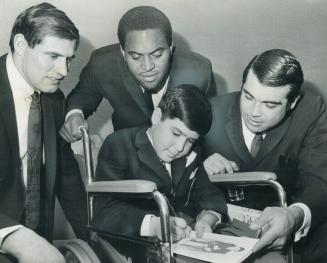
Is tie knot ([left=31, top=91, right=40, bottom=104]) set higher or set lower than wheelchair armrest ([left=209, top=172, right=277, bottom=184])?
higher

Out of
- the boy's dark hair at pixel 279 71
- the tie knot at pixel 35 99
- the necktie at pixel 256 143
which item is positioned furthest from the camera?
the necktie at pixel 256 143

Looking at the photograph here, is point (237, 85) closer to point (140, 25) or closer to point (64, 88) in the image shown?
point (140, 25)

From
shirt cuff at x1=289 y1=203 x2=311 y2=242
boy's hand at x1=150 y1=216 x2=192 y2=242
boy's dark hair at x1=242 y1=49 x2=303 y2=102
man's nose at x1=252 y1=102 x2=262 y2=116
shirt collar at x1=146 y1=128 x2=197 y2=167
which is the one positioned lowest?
shirt cuff at x1=289 y1=203 x2=311 y2=242

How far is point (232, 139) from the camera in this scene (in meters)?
1.59

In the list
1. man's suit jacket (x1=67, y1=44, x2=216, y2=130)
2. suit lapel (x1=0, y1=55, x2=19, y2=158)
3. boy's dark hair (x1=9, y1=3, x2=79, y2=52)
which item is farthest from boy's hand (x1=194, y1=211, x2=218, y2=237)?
boy's dark hair (x1=9, y1=3, x2=79, y2=52)

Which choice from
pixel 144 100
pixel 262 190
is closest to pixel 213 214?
pixel 262 190

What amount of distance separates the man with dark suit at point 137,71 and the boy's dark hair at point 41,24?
27 centimetres

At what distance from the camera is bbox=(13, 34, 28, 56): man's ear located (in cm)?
133

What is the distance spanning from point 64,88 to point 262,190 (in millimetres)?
805

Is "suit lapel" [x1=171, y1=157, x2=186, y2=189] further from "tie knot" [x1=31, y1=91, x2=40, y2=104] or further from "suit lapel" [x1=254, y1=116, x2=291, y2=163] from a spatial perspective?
"tie knot" [x1=31, y1=91, x2=40, y2=104]

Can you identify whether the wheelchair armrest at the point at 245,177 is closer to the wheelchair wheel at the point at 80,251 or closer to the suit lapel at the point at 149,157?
the suit lapel at the point at 149,157

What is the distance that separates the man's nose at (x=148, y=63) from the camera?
155 cm

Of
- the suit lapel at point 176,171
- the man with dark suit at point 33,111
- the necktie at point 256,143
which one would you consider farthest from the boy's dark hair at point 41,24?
the necktie at point 256,143

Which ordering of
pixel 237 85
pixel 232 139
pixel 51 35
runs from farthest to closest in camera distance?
pixel 237 85 → pixel 232 139 → pixel 51 35
